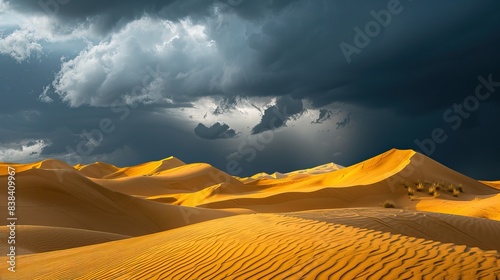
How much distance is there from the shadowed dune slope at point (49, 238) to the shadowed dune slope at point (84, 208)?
3846mm

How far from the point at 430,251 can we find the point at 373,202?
65.0ft

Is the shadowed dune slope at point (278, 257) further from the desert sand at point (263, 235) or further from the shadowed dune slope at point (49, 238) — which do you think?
the shadowed dune slope at point (49, 238)

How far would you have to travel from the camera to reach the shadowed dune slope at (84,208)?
18156 mm

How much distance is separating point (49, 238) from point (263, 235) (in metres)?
9.10

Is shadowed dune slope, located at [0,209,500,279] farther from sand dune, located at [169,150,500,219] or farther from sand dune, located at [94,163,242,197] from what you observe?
sand dune, located at [94,163,242,197]

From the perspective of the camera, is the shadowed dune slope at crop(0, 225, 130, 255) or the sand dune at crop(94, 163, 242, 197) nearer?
the shadowed dune slope at crop(0, 225, 130, 255)

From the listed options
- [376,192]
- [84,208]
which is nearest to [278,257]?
[84,208]

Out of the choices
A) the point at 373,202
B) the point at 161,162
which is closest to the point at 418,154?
the point at 373,202

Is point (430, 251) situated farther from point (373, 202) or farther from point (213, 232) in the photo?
point (373, 202)

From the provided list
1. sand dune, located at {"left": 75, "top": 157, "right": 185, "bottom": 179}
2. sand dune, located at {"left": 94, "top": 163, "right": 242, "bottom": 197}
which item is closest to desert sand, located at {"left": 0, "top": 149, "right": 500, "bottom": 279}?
sand dune, located at {"left": 94, "top": 163, "right": 242, "bottom": 197}

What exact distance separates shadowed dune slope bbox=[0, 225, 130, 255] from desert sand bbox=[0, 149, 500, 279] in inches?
1.3

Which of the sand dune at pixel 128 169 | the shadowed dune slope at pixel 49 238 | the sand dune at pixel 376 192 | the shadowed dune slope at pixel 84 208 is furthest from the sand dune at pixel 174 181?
the shadowed dune slope at pixel 49 238

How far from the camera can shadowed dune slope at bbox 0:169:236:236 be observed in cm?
1816

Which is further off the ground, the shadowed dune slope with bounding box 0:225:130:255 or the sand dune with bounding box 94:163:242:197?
the sand dune with bounding box 94:163:242:197
